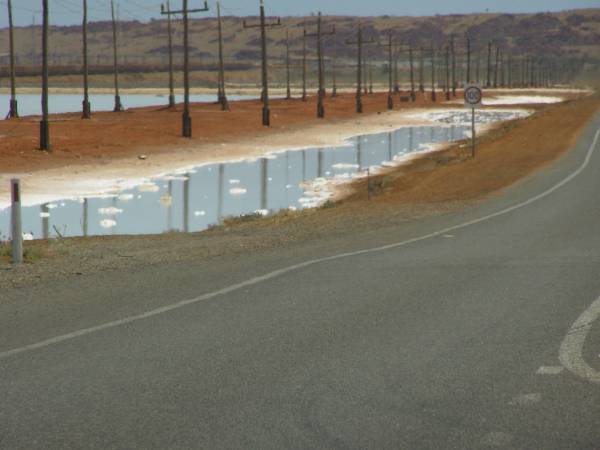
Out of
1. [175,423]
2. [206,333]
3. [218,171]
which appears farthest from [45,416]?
[218,171]

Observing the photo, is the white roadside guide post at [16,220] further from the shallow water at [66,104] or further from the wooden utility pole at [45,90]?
the shallow water at [66,104]

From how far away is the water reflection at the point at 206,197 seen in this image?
2642cm

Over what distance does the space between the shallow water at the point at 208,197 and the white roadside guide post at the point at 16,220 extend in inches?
230

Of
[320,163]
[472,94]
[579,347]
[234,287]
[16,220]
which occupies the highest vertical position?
[472,94]

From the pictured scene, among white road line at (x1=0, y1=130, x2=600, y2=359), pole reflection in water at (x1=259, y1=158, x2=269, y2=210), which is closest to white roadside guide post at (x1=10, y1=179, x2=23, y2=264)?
white road line at (x1=0, y1=130, x2=600, y2=359)

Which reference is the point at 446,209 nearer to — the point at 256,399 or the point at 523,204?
the point at 523,204

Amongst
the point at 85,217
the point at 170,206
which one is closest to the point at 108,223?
the point at 85,217

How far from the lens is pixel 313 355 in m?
9.05

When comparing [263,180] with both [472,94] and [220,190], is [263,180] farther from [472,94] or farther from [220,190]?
[472,94]

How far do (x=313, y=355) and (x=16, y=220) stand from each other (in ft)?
22.9

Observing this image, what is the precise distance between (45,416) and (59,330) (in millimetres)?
3054

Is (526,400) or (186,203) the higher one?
(526,400)

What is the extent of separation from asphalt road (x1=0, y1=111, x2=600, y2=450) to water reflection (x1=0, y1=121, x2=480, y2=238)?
11.3m

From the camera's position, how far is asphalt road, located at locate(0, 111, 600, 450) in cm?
694
